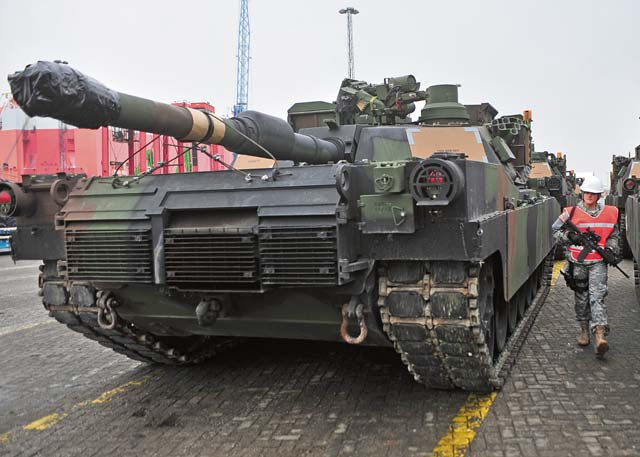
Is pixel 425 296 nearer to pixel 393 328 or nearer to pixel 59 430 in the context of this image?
pixel 393 328

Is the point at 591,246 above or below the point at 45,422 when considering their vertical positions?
above

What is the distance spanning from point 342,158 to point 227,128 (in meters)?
2.26

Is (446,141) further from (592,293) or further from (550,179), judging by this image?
(550,179)

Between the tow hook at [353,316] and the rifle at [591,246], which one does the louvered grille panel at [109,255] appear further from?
the rifle at [591,246]

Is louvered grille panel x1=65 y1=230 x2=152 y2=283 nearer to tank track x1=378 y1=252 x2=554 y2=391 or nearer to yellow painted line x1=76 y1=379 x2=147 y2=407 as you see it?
yellow painted line x1=76 y1=379 x2=147 y2=407

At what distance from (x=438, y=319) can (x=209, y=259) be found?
153cm

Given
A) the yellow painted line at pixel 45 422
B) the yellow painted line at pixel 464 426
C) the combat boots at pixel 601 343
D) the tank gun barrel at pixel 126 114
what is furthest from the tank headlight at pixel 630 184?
the yellow painted line at pixel 45 422

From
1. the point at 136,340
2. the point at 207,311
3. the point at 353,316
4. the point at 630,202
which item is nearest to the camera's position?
the point at 353,316

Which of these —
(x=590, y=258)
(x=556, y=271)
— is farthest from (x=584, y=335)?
(x=556, y=271)

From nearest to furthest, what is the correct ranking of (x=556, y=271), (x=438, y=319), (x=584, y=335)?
(x=438, y=319)
(x=584, y=335)
(x=556, y=271)

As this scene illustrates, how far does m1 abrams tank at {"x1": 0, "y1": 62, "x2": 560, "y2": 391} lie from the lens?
14.2ft

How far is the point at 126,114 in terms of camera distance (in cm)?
393

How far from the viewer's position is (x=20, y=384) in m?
6.20

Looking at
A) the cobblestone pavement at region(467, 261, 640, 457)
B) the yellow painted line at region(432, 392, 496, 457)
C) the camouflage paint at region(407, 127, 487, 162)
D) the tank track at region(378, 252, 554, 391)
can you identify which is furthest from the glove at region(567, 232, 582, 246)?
the tank track at region(378, 252, 554, 391)
